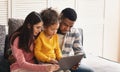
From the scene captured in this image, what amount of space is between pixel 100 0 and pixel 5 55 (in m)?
1.84

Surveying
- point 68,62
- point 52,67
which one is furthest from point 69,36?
point 52,67

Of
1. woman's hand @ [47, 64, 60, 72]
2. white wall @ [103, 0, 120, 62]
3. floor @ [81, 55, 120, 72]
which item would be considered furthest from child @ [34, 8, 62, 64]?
white wall @ [103, 0, 120, 62]

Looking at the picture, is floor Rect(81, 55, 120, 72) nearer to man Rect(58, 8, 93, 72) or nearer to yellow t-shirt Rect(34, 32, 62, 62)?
man Rect(58, 8, 93, 72)

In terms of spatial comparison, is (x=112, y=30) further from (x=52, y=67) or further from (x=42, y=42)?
(x=52, y=67)

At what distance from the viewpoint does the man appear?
2.09m

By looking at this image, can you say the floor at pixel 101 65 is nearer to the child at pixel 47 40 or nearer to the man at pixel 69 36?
the man at pixel 69 36

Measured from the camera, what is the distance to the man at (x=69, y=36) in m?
2.09

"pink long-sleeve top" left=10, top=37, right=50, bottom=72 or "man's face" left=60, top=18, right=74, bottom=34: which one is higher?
"man's face" left=60, top=18, right=74, bottom=34

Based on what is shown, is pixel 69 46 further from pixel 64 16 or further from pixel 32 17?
pixel 32 17

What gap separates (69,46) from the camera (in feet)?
7.25

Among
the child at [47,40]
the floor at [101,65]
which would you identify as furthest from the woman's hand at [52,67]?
the floor at [101,65]

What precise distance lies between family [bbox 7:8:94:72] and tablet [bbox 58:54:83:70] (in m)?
0.04

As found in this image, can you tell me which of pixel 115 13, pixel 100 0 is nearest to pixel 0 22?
pixel 100 0

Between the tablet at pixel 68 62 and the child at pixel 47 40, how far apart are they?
0.07 metres
